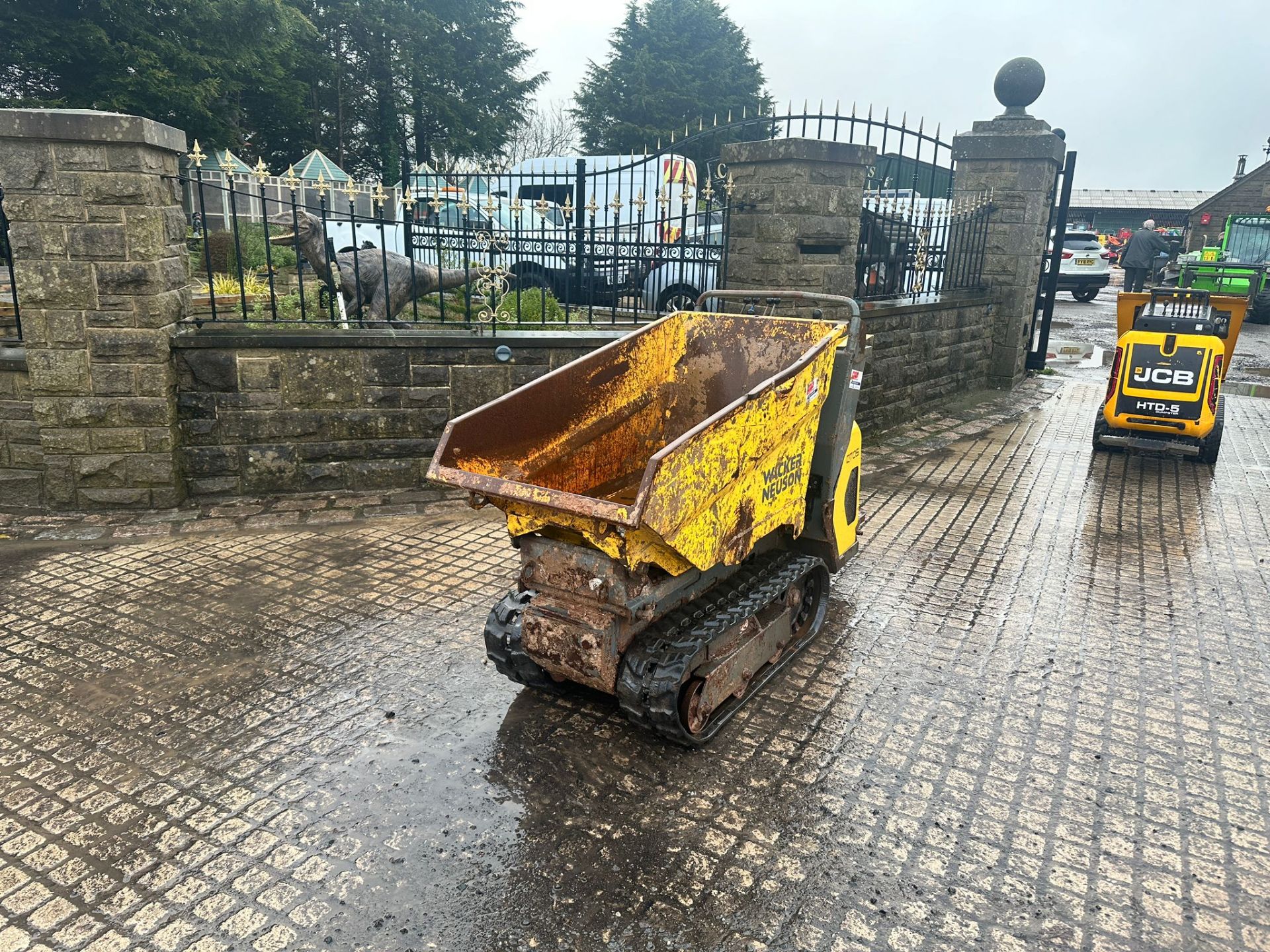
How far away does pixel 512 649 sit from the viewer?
3.89 m

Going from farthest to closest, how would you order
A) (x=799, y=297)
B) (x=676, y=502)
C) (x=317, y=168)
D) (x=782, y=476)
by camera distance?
(x=317, y=168) < (x=799, y=297) < (x=782, y=476) < (x=676, y=502)

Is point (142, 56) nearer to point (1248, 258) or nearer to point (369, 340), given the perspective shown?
point (369, 340)

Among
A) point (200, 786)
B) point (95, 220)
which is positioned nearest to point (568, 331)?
point (95, 220)

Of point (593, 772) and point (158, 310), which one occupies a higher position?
point (158, 310)

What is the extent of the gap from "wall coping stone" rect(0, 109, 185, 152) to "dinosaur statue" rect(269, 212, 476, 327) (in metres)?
1.82

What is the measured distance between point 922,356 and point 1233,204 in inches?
1602

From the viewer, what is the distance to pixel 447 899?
9.25 feet

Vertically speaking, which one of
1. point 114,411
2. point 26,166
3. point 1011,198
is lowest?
point 114,411

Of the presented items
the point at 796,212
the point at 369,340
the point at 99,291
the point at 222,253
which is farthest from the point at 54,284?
the point at 222,253

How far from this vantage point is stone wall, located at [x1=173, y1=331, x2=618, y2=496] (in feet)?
21.0

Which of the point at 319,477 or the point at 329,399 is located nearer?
the point at 329,399

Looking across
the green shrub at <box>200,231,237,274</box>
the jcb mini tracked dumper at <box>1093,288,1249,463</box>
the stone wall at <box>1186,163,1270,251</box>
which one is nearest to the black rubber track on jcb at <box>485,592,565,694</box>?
the jcb mini tracked dumper at <box>1093,288,1249,463</box>

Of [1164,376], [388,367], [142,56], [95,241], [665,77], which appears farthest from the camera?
[665,77]

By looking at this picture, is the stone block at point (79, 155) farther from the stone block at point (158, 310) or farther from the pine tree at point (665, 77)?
the pine tree at point (665, 77)
